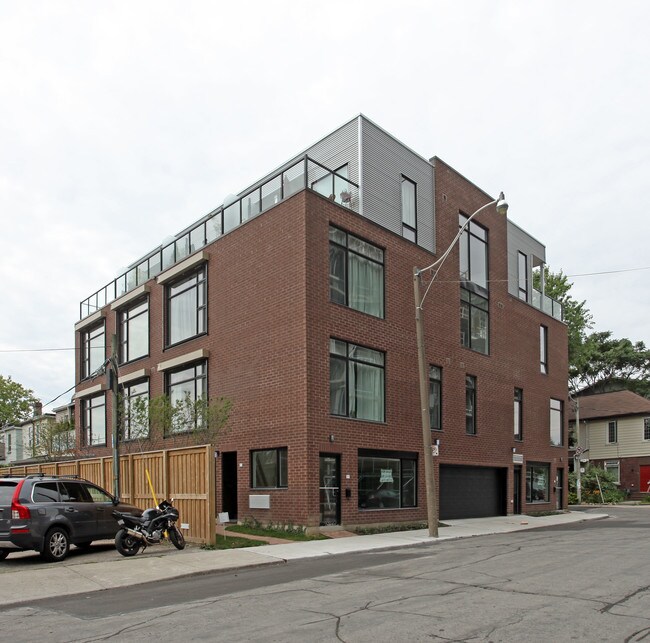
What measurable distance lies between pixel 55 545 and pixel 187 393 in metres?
10.4

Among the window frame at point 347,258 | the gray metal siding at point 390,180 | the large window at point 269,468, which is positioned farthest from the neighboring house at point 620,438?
the large window at point 269,468

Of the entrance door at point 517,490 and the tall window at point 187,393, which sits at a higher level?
the tall window at point 187,393

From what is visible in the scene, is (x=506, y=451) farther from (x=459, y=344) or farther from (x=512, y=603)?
(x=512, y=603)

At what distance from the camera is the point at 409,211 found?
82.4 feet

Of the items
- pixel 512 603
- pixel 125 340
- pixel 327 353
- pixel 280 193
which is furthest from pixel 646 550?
pixel 125 340

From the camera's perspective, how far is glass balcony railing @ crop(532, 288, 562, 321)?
34188 mm

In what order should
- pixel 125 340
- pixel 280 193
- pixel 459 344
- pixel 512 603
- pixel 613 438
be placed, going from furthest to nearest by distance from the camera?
pixel 613 438 → pixel 125 340 → pixel 459 344 → pixel 280 193 → pixel 512 603

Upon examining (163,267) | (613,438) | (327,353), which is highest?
(163,267)

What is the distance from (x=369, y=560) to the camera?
1449cm

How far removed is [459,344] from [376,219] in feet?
20.6

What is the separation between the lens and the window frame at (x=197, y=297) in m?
25.2

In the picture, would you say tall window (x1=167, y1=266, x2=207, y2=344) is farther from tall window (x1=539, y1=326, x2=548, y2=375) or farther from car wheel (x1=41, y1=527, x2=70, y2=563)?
tall window (x1=539, y1=326, x2=548, y2=375)

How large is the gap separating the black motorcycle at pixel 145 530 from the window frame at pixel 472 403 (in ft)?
46.8

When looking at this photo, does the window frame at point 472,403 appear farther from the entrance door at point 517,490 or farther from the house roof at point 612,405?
the house roof at point 612,405
